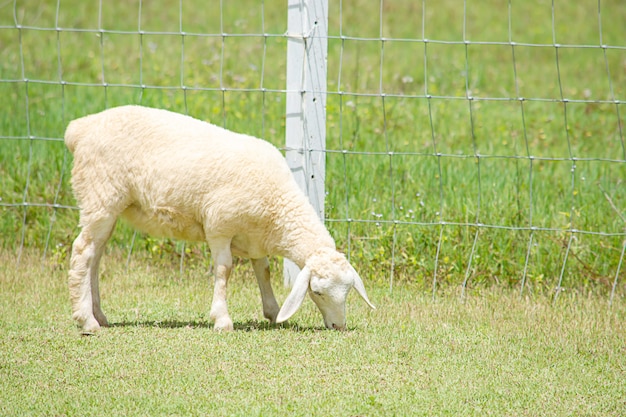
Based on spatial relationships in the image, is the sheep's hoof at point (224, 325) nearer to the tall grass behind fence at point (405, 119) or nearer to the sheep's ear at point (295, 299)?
the sheep's ear at point (295, 299)

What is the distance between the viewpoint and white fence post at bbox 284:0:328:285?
6031 millimetres

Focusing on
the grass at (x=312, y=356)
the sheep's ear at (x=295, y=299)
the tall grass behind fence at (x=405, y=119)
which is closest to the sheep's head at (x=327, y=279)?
the sheep's ear at (x=295, y=299)

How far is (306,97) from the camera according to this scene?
606cm

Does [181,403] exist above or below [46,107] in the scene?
below

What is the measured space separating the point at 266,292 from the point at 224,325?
427 mm

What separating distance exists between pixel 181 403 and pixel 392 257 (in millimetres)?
2718

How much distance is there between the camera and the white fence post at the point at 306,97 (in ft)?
19.8

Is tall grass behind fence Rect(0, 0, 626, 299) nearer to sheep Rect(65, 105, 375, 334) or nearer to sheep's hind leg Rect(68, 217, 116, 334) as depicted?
sheep Rect(65, 105, 375, 334)

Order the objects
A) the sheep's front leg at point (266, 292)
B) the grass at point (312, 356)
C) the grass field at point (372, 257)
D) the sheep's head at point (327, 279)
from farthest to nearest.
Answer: the sheep's front leg at point (266, 292) → the sheep's head at point (327, 279) → the grass field at point (372, 257) → the grass at point (312, 356)

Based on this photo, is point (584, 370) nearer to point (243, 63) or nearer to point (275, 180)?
point (275, 180)

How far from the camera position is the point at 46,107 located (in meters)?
8.75

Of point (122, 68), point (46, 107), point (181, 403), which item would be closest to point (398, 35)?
point (122, 68)

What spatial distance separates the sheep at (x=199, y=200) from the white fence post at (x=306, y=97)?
0.79 m

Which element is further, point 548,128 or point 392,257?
point 548,128
